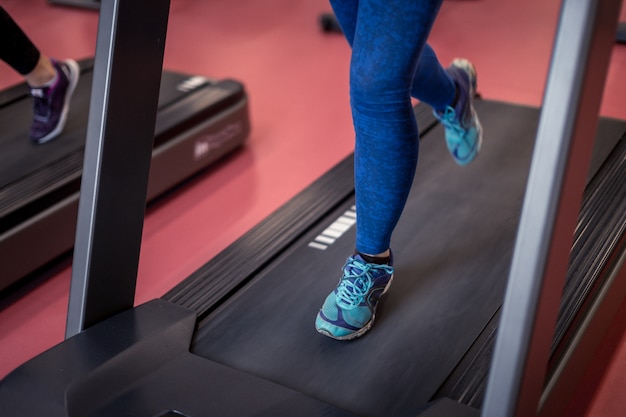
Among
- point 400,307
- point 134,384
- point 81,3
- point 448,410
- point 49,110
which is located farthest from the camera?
point 81,3

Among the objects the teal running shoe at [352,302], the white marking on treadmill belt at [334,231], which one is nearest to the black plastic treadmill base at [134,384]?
the teal running shoe at [352,302]

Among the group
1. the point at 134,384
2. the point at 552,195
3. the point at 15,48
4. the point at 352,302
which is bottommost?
the point at 134,384

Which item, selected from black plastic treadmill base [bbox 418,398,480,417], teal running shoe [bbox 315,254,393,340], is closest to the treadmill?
teal running shoe [bbox 315,254,393,340]

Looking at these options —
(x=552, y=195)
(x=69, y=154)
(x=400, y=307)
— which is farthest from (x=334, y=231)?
(x=552, y=195)

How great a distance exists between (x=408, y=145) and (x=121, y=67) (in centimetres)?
55

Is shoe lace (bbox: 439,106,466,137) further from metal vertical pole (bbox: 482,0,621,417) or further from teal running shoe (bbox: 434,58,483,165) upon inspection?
metal vertical pole (bbox: 482,0,621,417)

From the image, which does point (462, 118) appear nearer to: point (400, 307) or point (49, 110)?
point (400, 307)

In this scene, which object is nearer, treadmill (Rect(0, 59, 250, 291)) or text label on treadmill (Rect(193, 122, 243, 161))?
treadmill (Rect(0, 59, 250, 291))

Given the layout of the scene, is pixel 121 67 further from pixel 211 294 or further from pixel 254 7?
pixel 254 7

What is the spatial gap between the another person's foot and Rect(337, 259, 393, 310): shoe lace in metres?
1.24

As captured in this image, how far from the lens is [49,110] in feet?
7.73

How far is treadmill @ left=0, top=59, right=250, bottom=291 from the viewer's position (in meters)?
1.96

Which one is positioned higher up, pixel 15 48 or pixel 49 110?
pixel 15 48

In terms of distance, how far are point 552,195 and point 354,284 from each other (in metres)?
0.59
